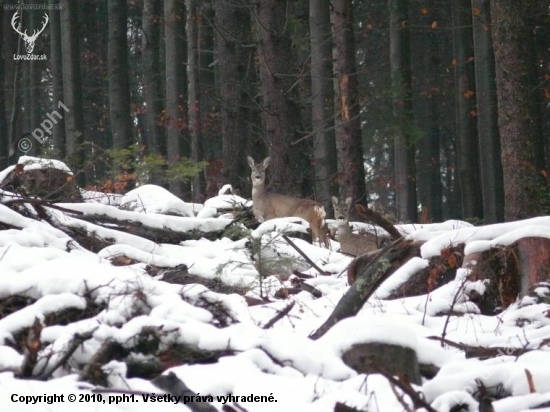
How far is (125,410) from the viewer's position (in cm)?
445

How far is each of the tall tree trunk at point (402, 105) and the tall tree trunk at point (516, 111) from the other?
9907 mm

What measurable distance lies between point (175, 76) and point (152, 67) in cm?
426

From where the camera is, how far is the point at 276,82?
46.5 feet

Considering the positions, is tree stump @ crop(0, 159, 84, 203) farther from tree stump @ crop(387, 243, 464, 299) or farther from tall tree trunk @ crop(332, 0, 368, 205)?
tall tree trunk @ crop(332, 0, 368, 205)

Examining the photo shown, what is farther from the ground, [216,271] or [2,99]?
[2,99]

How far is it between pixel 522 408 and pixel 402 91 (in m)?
18.5

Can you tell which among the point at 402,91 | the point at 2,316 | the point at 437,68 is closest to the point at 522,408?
the point at 2,316

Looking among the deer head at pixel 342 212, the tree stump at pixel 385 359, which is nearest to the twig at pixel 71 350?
the tree stump at pixel 385 359

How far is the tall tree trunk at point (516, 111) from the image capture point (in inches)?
479

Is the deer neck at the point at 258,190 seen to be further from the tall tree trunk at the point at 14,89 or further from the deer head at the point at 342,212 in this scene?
the tall tree trunk at the point at 14,89

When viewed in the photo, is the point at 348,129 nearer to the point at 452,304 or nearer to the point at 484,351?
the point at 452,304

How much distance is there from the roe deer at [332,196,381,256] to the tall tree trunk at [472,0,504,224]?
627 cm

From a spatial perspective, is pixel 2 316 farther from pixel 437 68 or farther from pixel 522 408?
pixel 437 68

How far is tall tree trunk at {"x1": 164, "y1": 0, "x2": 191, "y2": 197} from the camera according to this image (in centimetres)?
2180
